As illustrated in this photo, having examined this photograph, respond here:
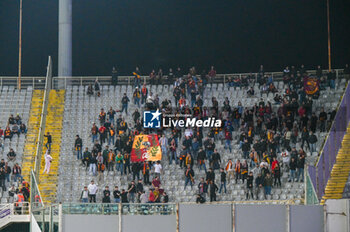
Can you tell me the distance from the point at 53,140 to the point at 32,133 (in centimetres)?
118

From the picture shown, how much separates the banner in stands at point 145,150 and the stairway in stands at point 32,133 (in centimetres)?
504

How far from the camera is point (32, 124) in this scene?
124 feet

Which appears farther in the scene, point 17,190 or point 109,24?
point 109,24

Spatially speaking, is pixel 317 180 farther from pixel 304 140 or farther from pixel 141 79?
pixel 141 79

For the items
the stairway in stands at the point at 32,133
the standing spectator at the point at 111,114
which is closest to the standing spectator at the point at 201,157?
the standing spectator at the point at 111,114

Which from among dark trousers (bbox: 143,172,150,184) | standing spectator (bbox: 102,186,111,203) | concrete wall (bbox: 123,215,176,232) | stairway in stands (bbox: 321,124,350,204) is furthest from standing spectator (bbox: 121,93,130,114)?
concrete wall (bbox: 123,215,176,232)

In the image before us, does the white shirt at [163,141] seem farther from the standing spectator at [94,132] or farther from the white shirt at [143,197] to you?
the white shirt at [143,197]

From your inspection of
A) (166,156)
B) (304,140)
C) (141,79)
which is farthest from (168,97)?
(304,140)

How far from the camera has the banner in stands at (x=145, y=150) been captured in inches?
1343

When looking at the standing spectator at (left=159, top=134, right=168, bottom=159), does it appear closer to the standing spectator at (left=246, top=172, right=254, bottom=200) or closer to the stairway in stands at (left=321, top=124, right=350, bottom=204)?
the standing spectator at (left=246, top=172, right=254, bottom=200)

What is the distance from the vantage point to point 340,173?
3134 cm

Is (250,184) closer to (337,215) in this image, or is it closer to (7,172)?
(337,215)

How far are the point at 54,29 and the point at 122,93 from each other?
10.9 meters

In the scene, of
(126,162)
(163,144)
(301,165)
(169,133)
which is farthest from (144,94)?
(301,165)
